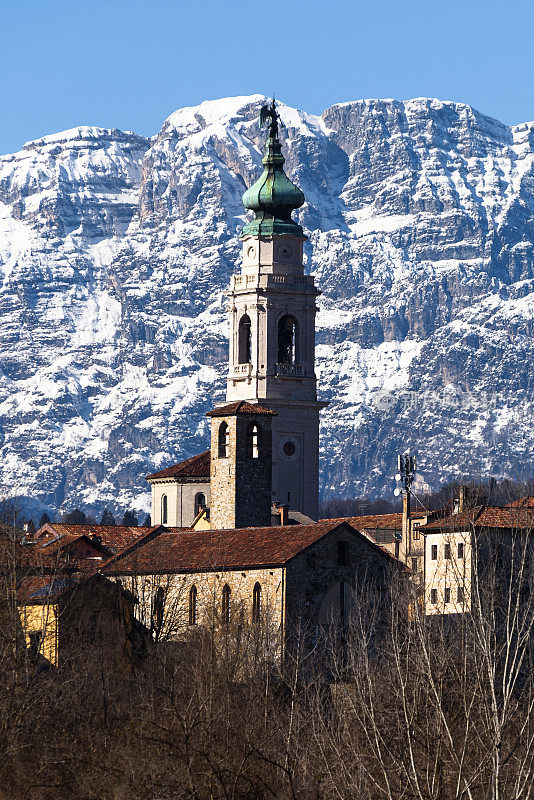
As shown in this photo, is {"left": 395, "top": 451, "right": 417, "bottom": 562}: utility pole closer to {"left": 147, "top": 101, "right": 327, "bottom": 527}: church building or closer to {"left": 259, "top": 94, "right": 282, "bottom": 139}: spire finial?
{"left": 147, "top": 101, "right": 327, "bottom": 527}: church building

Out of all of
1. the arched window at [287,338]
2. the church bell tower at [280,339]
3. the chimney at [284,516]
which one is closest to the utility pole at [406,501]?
the chimney at [284,516]

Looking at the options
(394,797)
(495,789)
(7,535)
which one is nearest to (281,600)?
(7,535)

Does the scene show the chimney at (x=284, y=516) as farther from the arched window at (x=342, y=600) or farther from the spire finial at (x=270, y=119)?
the spire finial at (x=270, y=119)

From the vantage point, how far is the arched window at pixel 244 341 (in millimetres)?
179125

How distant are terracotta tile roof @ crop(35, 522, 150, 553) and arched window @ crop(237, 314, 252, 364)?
1731 centimetres

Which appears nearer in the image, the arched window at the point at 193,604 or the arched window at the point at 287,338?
the arched window at the point at 193,604

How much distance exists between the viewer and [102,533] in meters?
164

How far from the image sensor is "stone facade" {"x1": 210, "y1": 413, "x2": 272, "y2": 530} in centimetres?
11875

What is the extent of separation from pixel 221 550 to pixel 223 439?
12339 millimetres

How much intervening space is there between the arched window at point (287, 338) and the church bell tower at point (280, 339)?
77mm

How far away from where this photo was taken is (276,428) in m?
172

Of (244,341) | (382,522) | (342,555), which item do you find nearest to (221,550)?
(342,555)

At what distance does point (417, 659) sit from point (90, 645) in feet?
95.4

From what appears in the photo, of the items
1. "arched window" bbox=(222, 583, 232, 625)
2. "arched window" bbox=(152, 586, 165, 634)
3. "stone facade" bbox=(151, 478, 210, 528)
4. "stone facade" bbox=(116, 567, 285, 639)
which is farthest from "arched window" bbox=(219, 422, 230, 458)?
"stone facade" bbox=(151, 478, 210, 528)
